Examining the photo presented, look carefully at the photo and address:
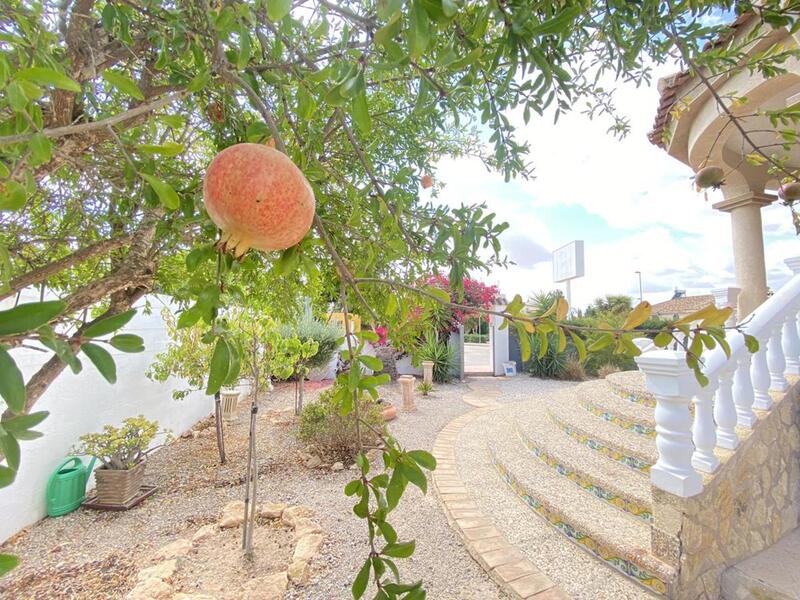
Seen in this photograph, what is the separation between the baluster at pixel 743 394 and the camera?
2486 mm

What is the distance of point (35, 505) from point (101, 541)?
2.40ft

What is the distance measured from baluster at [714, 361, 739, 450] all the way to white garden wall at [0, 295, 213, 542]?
11.8 ft

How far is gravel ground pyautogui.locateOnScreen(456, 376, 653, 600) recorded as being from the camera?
2.09 meters

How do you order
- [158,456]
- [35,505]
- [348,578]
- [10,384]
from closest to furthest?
1. [10,384]
2. [348,578]
3. [35,505]
4. [158,456]

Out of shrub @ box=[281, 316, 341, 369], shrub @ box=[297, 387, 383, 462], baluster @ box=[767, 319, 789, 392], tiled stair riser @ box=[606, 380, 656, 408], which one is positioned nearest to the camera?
baluster @ box=[767, 319, 789, 392]

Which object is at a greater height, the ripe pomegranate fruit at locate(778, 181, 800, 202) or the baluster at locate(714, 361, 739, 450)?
the ripe pomegranate fruit at locate(778, 181, 800, 202)

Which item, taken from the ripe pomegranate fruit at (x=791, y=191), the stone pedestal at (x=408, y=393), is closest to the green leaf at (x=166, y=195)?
the ripe pomegranate fruit at (x=791, y=191)

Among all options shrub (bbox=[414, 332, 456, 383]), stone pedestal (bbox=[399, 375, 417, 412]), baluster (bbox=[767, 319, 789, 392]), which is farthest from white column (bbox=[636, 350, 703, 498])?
shrub (bbox=[414, 332, 456, 383])

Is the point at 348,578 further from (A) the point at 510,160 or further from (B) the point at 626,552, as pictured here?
(A) the point at 510,160

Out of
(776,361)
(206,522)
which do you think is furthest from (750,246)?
(206,522)

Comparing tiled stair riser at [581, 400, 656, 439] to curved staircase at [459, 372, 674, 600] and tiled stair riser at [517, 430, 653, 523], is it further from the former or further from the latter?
tiled stair riser at [517, 430, 653, 523]

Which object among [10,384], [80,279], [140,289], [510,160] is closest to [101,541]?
[80,279]

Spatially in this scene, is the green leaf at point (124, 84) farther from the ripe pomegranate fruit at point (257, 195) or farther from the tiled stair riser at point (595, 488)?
the tiled stair riser at point (595, 488)

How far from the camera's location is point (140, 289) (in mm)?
1673
